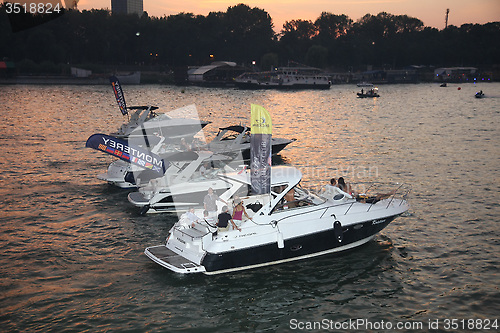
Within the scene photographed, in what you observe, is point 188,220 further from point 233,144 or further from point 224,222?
point 233,144

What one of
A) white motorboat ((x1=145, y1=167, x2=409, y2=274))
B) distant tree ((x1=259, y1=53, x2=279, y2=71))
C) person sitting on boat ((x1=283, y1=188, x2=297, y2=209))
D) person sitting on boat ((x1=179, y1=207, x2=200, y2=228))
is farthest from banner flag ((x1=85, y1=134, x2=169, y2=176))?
distant tree ((x1=259, y1=53, x2=279, y2=71))

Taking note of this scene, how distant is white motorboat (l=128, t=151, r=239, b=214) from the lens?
2097 cm

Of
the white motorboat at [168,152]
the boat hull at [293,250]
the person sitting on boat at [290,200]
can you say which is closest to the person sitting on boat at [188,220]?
the boat hull at [293,250]

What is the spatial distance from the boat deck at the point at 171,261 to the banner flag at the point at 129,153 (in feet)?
16.7

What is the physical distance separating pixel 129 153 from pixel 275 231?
8238mm

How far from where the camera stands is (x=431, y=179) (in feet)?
95.4

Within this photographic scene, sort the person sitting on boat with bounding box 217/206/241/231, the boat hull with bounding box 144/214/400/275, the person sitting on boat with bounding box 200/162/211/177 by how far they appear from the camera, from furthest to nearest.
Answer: the person sitting on boat with bounding box 200/162/211/177
the person sitting on boat with bounding box 217/206/241/231
the boat hull with bounding box 144/214/400/275

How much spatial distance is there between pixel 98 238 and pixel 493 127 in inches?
2058

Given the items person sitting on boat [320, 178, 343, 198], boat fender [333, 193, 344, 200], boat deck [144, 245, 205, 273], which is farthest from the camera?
person sitting on boat [320, 178, 343, 198]

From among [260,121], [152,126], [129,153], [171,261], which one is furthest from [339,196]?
[152,126]

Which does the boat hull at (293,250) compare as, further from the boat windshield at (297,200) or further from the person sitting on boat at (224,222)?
the boat windshield at (297,200)

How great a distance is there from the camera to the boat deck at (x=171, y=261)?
48.3ft

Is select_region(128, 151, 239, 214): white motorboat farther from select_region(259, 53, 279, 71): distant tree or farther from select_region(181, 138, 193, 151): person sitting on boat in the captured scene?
select_region(259, 53, 279, 71): distant tree

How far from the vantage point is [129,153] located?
65.8ft
